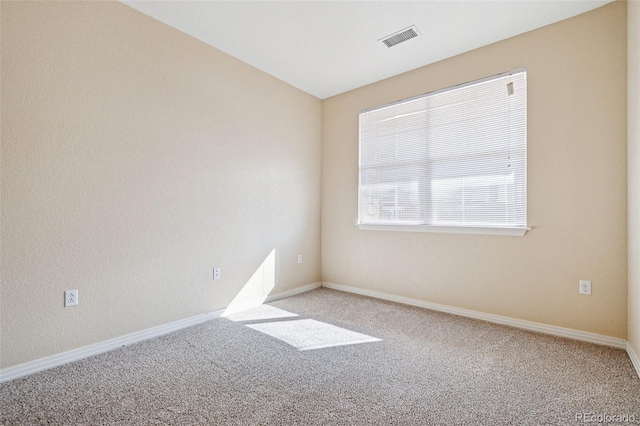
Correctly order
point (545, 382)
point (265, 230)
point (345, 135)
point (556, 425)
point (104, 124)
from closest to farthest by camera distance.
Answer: point (556, 425)
point (545, 382)
point (104, 124)
point (265, 230)
point (345, 135)

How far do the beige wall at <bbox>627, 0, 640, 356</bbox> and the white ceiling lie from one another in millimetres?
469

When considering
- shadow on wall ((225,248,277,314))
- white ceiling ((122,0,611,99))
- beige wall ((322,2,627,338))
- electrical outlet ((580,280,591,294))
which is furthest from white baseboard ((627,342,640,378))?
shadow on wall ((225,248,277,314))

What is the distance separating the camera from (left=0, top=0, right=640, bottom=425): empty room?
Result: 5.79 feet

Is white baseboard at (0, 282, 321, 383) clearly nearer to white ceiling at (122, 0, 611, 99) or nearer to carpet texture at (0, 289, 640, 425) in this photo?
carpet texture at (0, 289, 640, 425)

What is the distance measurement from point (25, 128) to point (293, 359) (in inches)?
91.3

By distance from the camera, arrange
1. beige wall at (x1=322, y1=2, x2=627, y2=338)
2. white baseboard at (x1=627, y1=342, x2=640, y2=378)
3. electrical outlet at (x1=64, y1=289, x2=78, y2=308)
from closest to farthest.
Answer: white baseboard at (x1=627, y1=342, x2=640, y2=378), electrical outlet at (x1=64, y1=289, x2=78, y2=308), beige wall at (x1=322, y1=2, x2=627, y2=338)

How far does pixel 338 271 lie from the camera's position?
402cm

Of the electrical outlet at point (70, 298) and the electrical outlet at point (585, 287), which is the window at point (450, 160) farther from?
the electrical outlet at point (70, 298)

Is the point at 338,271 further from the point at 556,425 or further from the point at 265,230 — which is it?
the point at 556,425

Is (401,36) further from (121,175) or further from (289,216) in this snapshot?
(121,175)

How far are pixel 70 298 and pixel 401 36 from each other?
3.42 m

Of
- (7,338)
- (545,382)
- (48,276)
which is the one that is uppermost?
(48,276)

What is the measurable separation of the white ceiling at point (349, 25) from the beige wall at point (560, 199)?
0.20 m

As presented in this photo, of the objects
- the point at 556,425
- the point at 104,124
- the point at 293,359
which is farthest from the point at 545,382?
the point at 104,124
